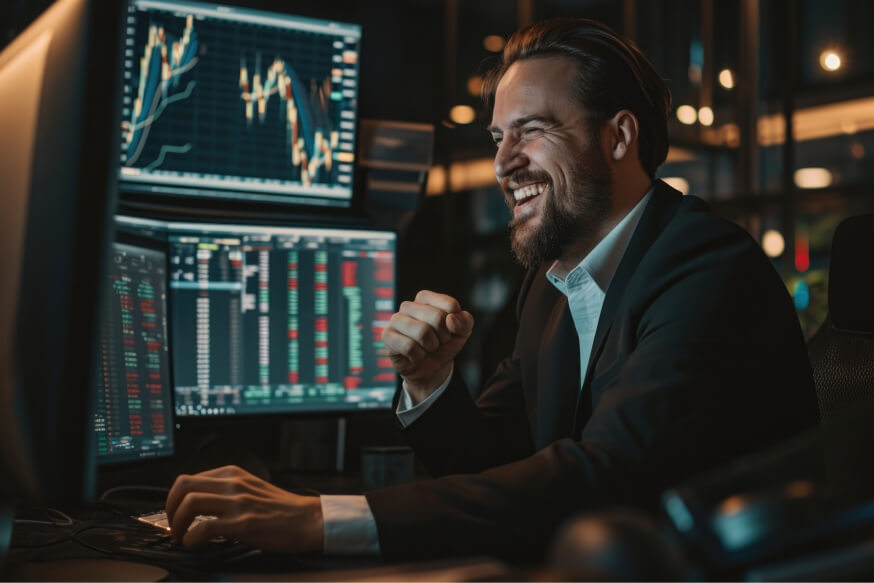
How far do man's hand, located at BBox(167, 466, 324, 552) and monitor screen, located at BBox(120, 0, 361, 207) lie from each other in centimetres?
88

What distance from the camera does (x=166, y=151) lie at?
1.68 m

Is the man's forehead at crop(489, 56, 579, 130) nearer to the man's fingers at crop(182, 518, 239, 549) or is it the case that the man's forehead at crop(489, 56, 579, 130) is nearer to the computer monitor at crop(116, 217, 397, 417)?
the computer monitor at crop(116, 217, 397, 417)

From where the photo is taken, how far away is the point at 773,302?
1.15 metres

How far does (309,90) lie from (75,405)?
129cm

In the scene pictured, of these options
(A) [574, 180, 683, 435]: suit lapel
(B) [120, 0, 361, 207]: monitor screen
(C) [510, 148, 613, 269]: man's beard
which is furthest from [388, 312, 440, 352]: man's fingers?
(B) [120, 0, 361, 207]: monitor screen

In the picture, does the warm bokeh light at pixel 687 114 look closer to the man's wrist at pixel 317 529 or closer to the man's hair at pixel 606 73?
the man's hair at pixel 606 73

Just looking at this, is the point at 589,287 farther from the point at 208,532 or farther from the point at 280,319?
the point at 208,532

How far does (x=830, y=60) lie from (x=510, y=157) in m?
3.17

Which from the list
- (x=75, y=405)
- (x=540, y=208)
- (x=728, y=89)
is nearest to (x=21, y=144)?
(x=75, y=405)

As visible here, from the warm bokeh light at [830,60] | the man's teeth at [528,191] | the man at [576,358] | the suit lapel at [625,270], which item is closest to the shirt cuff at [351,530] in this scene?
the man at [576,358]

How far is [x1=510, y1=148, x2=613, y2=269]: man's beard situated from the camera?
152 cm

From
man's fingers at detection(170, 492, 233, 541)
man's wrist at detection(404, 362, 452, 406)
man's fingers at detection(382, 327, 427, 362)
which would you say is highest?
man's fingers at detection(382, 327, 427, 362)

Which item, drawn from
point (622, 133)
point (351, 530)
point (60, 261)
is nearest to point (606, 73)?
point (622, 133)

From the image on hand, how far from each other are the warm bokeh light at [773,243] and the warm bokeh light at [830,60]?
810 millimetres
